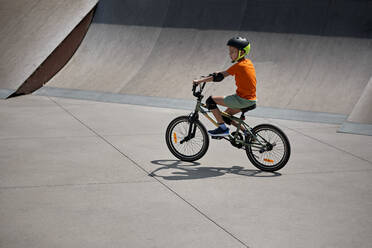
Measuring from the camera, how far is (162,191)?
6.20m

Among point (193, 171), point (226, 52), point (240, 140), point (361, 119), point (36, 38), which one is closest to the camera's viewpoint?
point (193, 171)

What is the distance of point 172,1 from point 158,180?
1001 cm

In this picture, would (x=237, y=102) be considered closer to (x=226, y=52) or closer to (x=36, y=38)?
(x=226, y=52)

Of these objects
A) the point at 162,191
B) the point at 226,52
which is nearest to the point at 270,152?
the point at 162,191

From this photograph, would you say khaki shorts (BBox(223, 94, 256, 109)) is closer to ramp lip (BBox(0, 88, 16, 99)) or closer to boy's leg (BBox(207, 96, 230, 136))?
boy's leg (BBox(207, 96, 230, 136))

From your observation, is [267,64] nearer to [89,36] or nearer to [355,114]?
[355,114]

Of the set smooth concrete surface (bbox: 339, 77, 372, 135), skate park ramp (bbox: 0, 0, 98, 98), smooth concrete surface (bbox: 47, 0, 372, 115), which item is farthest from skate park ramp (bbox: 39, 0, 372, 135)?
smooth concrete surface (bbox: 339, 77, 372, 135)

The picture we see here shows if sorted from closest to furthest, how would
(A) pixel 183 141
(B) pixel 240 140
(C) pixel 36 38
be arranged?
(B) pixel 240 140 → (A) pixel 183 141 → (C) pixel 36 38

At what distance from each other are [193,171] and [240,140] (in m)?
0.86

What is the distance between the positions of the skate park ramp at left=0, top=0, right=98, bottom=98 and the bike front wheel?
6067 millimetres

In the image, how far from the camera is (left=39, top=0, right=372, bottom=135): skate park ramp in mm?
12296

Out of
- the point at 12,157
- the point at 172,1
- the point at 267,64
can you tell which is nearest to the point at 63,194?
the point at 12,157

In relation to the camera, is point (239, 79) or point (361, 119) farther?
point (361, 119)

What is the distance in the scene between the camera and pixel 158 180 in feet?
21.8
